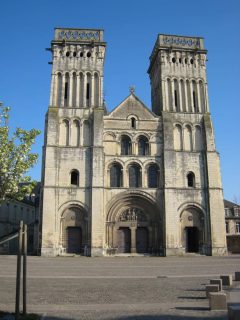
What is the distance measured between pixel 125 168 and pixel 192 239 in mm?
10002

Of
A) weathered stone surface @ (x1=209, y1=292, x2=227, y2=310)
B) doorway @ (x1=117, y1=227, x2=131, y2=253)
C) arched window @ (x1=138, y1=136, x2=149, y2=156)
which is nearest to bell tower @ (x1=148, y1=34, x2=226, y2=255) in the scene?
arched window @ (x1=138, y1=136, x2=149, y2=156)

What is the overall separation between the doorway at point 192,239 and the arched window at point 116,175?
8.39 metres

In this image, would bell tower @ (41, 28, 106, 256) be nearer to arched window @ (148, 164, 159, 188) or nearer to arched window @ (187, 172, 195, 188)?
arched window @ (148, 164, 159, 188)

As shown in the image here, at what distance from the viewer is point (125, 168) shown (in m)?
35.8

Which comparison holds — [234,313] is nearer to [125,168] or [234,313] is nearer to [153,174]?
[125,168]

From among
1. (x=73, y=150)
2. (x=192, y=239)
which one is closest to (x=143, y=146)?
(x=73, y=150)

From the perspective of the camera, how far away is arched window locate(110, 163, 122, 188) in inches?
1412

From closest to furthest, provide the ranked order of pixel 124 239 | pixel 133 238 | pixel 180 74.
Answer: pixel 133 238 < pixel 124 239 < pixel 180 74

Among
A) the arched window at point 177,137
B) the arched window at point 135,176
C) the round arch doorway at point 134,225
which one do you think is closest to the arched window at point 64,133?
the arched window at point 135,176

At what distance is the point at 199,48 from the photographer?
41281 mm

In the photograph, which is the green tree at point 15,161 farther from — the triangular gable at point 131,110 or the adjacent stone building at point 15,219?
the adjacent stone building at point 15,219

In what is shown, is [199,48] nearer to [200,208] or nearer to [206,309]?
[200,208]

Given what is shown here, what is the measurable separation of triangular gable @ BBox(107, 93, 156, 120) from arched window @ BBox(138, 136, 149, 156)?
237 cm

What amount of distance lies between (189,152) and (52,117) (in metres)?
14.8
